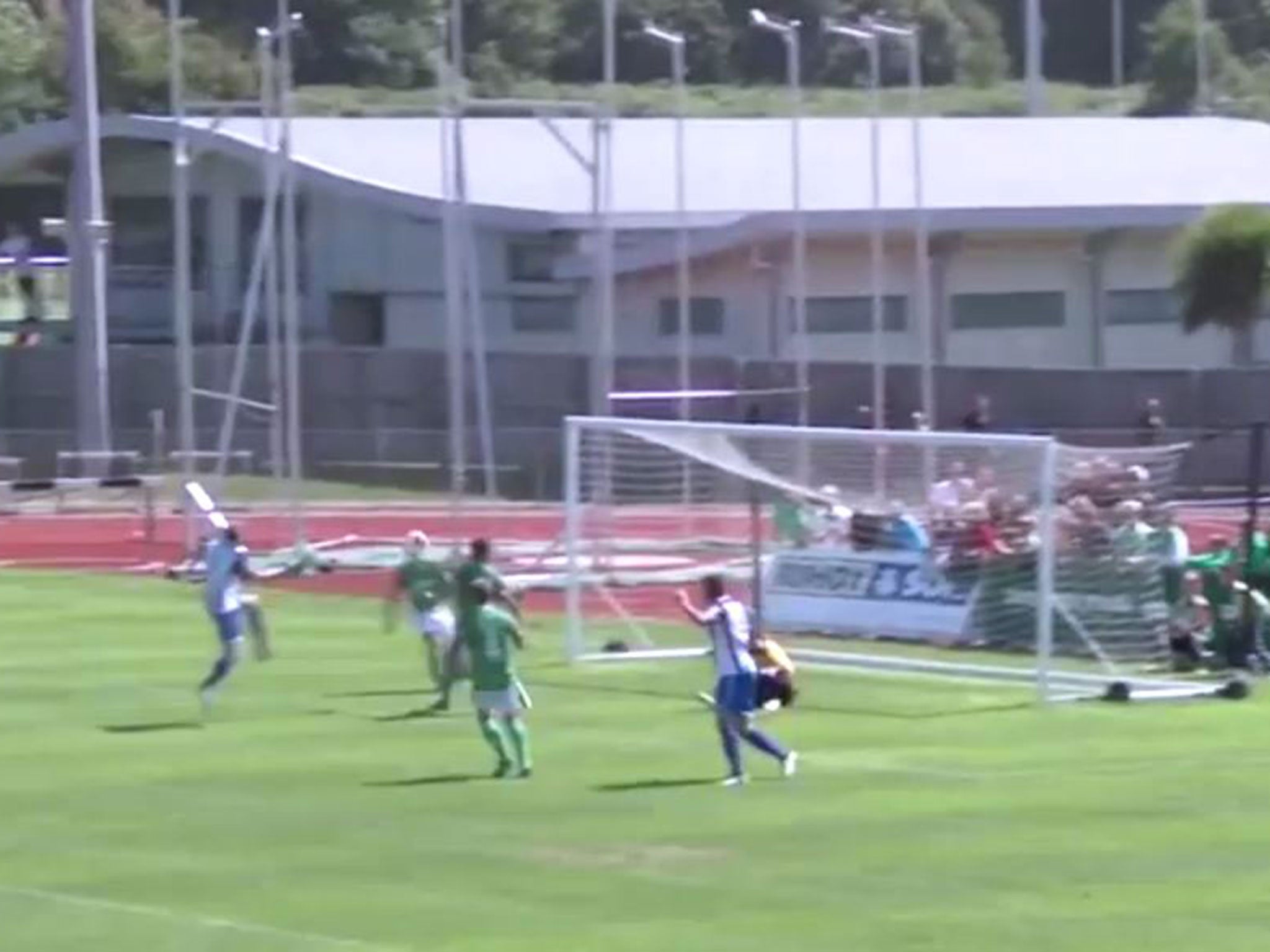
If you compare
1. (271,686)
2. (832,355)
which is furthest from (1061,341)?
(271,686)

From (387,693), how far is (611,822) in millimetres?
9814

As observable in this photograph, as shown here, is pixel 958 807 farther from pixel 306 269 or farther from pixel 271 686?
pixel 306 269

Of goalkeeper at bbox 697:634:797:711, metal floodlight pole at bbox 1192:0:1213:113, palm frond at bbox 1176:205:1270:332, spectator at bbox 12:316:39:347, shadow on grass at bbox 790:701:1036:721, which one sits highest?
metal floodlight pole at bbox 1192:0:1213:113

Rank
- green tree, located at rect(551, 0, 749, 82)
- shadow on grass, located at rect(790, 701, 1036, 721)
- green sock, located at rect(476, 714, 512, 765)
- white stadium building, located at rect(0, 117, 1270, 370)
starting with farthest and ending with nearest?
green tree, located at rect(551, 0, 749, 82)
white stadium building, located at rect(0, 117, 1270, 370)
shadow on grass, located at rect(790, 701, 1036, 721)
green sock, located at rect(476, 714, 512, 765)

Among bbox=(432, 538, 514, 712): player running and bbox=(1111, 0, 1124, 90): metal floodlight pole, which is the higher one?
bbox=(1111, 0, 1124, 90): metal floodlight pole

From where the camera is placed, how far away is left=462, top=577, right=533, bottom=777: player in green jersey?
26.7 metres

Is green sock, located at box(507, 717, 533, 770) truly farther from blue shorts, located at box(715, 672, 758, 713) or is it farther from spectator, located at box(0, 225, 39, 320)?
spectator, located at box(0, 225, 39, 320)

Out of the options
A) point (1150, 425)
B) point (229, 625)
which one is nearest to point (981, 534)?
point (229, 625)

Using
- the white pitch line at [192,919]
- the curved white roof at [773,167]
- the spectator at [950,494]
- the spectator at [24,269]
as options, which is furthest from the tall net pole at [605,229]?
the spectator at [24,269]

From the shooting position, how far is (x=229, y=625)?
1261 inches

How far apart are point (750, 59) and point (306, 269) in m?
46.3

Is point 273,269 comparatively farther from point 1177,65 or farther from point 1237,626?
point 1177,65

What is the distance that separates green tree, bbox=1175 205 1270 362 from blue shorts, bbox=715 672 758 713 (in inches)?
1503

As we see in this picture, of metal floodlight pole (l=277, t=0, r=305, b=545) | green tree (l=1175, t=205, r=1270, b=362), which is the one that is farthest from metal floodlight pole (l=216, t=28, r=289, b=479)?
green tree (l=1175, t=205, r=1270, b=362)
